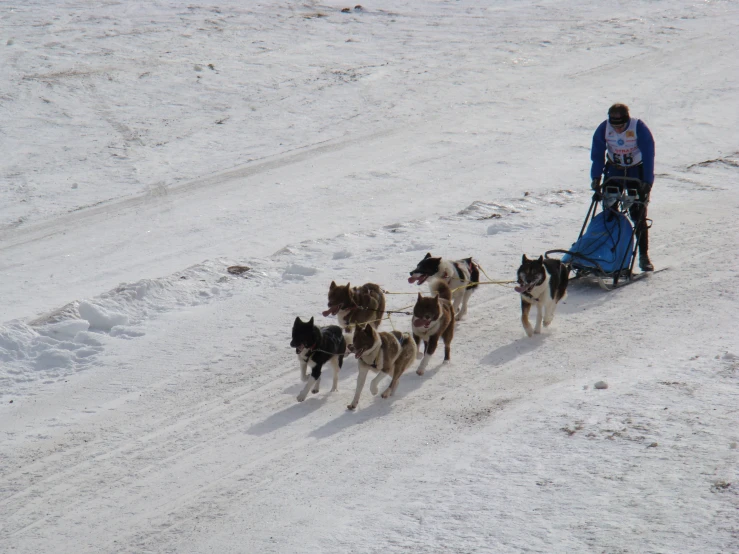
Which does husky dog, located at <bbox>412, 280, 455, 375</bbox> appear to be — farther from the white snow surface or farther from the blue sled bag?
the blue sled bag

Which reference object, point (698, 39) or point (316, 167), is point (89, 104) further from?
point (698, 39)

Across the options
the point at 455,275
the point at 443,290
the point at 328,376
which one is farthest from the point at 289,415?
the point at 455,275

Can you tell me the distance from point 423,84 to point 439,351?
43.5 ft

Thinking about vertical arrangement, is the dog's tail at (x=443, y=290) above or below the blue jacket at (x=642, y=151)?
below

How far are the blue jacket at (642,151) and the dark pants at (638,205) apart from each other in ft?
0.07

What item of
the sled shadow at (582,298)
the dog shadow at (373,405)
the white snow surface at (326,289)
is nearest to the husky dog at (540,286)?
the white snow surface at (326,289)

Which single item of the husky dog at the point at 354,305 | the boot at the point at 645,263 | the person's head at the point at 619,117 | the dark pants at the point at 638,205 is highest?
the person's head at the point at 619,117

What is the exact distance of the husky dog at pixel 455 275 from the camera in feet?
26.5

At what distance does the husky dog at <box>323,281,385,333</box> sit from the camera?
7.51 meters

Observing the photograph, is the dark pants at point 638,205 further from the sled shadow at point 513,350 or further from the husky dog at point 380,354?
the husky dog at point 380,354

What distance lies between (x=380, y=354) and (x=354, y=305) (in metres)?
1.04

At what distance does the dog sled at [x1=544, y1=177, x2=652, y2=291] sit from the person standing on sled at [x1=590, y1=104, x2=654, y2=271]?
0.31 ft

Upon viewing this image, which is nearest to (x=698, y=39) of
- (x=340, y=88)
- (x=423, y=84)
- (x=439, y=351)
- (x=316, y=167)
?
(x=423, y=84)

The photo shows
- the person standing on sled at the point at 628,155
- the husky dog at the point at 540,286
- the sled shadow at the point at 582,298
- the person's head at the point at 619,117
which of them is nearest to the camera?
the husky dog at the point at 540,286
